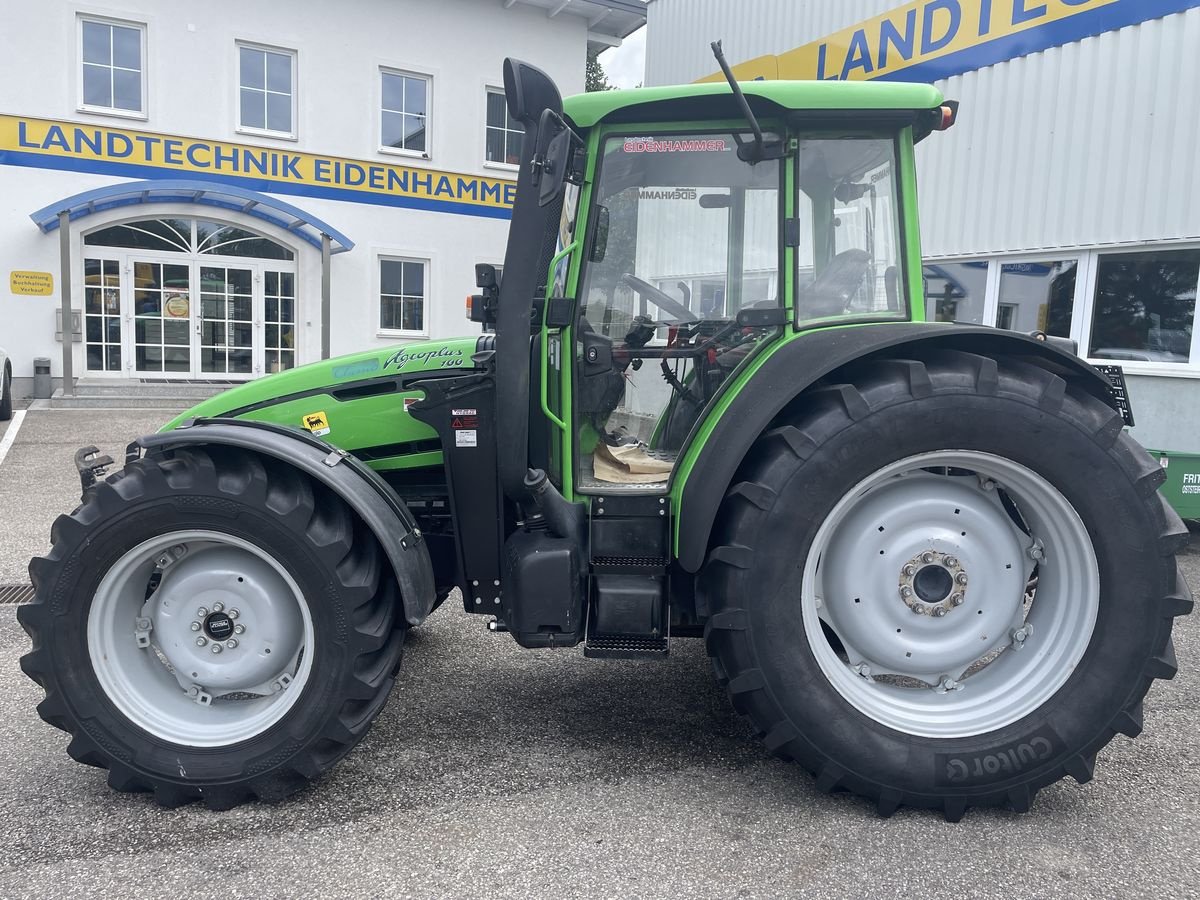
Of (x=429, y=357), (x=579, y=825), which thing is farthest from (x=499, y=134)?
(x=579, y=825)

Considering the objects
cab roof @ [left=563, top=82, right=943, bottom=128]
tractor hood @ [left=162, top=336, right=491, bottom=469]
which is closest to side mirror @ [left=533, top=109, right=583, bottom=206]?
cab roof @ [left=563, top=82, right=943, bottom=128]

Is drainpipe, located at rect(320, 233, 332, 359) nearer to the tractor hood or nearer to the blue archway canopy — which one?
the blue archway canopy

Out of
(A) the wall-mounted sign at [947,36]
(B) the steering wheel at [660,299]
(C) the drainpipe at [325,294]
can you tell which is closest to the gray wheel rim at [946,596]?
(B) the steering wheel at [660,299]

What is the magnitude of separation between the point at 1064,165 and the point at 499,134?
11.2m

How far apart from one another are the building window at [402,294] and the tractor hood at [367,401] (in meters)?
13.5

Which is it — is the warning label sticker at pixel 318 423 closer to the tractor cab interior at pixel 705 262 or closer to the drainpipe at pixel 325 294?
the tractor cab interior at pixel 705 262

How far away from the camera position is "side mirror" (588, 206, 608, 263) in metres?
2.94

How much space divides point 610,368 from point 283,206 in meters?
13.2

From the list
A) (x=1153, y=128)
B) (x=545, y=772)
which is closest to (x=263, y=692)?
(x=545, y=772)

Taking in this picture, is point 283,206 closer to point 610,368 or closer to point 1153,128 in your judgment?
point 1153,128

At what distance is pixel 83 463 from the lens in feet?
10.7

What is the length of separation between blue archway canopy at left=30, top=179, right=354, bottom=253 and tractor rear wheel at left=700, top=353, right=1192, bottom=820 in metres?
13.7

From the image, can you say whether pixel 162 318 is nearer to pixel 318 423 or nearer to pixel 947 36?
pixel 947 36

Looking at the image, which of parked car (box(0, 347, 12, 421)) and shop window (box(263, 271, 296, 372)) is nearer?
parked car (box(0, 347, 12, 421))
